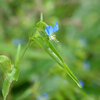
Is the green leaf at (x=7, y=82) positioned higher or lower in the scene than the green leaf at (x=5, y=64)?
lower

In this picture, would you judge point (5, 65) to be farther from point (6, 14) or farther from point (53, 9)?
point (53, 9)

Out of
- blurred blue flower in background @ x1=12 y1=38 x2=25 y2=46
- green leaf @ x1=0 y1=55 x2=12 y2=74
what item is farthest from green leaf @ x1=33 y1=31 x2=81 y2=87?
blurred blue flower in background @ x1=12 y1=38 x2=25 y2=46

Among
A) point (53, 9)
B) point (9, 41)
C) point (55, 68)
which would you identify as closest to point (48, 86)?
point (55, 68)

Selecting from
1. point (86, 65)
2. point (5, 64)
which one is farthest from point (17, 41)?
point (5, 64)

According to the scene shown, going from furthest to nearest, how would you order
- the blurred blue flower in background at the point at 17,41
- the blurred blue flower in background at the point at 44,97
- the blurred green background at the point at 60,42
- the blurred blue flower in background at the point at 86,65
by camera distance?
the blurred blue flower in background at the point at 17,41 → the blurred blue flower in background at the point at 86,65 → the blurred green background at the point at 60,42 → the blurred blue flower in background at the point at 44,97

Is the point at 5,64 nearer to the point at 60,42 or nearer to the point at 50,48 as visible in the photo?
the point at 50,48

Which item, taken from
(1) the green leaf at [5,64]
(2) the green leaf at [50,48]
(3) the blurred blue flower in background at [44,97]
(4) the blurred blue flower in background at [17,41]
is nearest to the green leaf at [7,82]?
(1) the green leaf at [5,64]

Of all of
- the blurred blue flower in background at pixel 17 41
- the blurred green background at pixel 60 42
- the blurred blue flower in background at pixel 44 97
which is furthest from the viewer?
the blurred blue flower in background at pixel 17 41

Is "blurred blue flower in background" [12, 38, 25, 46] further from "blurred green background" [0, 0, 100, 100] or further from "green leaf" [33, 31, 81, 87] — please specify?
"green leaf" [33, 31, 81, 87]

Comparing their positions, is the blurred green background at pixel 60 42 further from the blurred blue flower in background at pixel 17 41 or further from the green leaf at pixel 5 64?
the green leaf at pixel 5 64

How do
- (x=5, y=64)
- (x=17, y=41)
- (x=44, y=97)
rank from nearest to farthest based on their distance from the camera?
(x=5, y=64), (x=44, y=97), (x=17, y=41)
